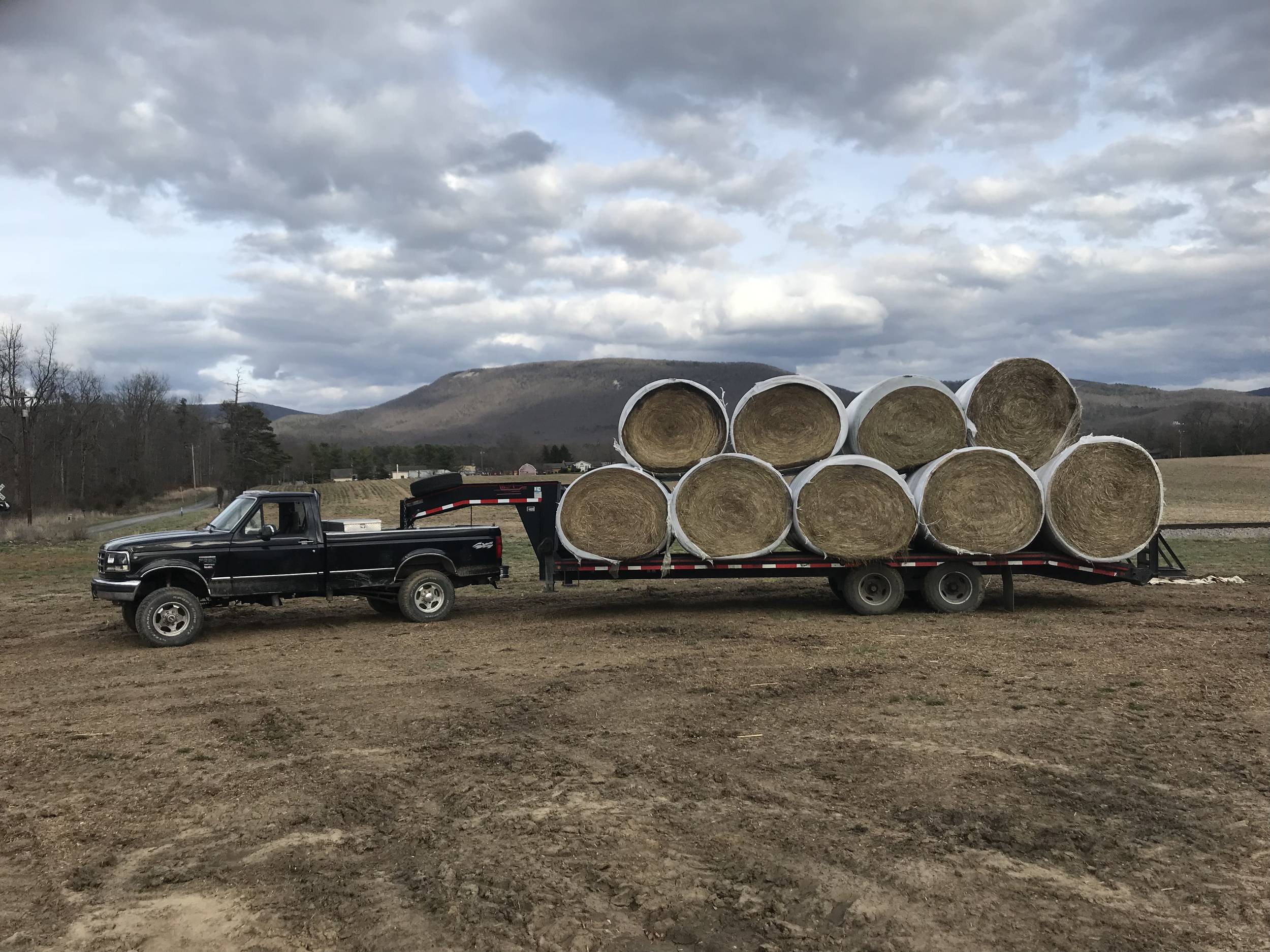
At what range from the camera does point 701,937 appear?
4016 millimetres

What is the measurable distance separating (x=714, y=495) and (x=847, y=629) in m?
2.29

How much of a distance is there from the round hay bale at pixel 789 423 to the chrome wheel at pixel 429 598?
4338mm

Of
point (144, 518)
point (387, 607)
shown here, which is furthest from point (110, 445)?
point (387, 607)

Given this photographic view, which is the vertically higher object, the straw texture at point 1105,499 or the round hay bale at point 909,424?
the round hay bale at point 909,424

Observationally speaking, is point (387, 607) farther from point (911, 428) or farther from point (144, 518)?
point (144, 518)

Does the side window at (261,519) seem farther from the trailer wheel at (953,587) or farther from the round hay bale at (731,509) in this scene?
the trailer wheel at (953,587)

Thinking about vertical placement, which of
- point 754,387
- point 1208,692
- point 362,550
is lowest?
point 1208,692

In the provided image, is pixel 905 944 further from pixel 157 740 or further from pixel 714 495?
pixel 714 495

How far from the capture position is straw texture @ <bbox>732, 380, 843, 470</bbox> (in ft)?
41.0

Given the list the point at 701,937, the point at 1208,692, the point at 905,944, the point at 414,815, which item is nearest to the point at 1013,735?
the point at 1208,692

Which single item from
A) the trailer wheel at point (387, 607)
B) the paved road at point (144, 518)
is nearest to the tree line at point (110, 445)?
the paved road at point (144, 518)

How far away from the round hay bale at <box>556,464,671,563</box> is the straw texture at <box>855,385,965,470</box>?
115 inches

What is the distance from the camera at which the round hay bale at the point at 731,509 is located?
38.5 ft

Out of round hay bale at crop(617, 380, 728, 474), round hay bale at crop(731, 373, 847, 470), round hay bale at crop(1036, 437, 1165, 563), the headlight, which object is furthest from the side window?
round hay bale at crop(1036, 437, 1165, 563)
